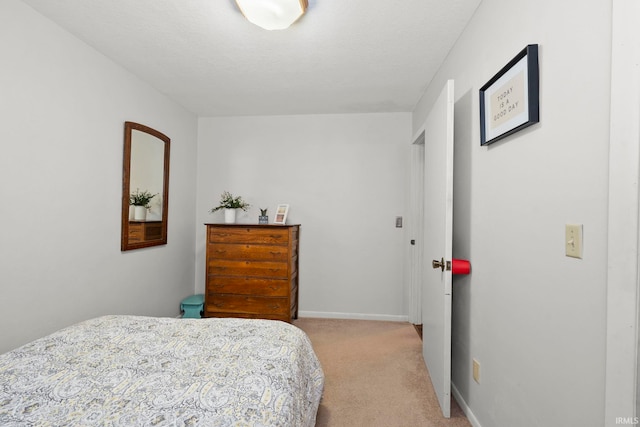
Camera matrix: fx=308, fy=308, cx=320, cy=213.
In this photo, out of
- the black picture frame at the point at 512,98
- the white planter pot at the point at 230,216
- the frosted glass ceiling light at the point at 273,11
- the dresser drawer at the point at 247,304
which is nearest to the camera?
the black picture frame at the point at 512,98

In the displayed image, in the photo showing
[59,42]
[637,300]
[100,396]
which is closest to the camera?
[637,300]

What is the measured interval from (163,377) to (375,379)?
1598mm

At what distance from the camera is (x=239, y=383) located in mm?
1195

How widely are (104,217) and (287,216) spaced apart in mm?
1847

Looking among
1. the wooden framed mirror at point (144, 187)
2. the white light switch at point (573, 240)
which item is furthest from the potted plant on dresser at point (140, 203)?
the white light switch at point (573, 240)

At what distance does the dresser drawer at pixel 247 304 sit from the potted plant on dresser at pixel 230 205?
867mm

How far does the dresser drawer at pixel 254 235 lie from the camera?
323cm

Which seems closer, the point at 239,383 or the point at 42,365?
the point at 239,383

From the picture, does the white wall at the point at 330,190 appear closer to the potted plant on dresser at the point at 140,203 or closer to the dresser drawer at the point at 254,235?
the dresser drawer at the point at 254,235

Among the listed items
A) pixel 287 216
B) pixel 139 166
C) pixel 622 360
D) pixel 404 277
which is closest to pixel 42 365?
pixel 139 166

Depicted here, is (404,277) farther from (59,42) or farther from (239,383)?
(59,42)

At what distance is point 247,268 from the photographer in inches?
127

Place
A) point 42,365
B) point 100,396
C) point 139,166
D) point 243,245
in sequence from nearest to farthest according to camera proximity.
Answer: point 100,396 < point 42,365 < point 139,166 < point 243,245

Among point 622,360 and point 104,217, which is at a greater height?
point 104,217
